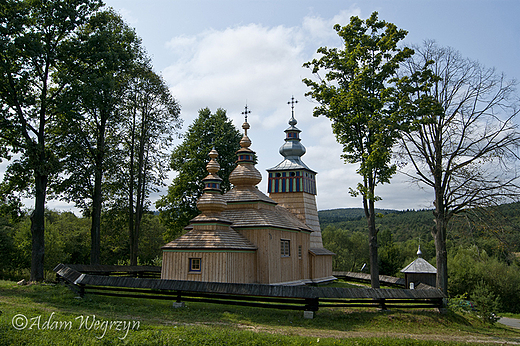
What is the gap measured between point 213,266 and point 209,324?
19.3 feet

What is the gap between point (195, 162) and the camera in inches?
1253

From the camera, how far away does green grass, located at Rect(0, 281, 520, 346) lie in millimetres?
9688

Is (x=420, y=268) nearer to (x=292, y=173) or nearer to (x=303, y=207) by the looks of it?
(x=303, y=207)

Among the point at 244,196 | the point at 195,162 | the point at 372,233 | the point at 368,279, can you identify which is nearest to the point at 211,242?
the point at 244,196

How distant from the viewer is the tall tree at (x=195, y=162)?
3133 cm

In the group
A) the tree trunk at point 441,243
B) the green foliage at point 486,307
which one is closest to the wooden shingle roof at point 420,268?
the tree trunk at point 441,243

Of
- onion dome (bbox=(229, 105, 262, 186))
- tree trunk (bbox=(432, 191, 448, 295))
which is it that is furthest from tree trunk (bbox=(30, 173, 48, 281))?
tree trunk (bbox=(432, 191, 448, 295))

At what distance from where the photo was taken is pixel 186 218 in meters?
31.2

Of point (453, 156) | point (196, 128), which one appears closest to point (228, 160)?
point (196, 128)

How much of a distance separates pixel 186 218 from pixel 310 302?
1915cm

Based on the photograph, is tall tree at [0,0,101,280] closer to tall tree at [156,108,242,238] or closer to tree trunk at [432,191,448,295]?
tall tree at [156,108,242,238]

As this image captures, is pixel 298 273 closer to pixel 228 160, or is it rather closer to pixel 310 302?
pixel 310 302

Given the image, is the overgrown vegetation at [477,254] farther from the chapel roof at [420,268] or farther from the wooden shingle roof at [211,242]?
the wooden shingle roof at [211,242]

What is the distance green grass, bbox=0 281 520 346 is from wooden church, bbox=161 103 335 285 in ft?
9.64
